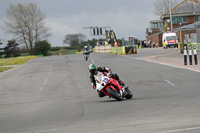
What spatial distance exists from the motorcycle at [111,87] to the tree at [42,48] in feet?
277

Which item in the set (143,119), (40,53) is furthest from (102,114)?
(40,53)

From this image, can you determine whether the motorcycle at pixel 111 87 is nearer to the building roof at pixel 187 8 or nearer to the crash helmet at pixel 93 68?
the crash helmet at pixel 93 68

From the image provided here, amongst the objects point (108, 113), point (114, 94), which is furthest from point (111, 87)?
point (108, 113)

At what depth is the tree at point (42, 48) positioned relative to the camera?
94250 mm

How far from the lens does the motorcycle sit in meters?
10.3

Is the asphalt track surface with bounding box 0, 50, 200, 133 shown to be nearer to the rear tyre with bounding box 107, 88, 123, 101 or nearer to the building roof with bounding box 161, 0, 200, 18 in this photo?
the rear tyre with bounding box 107, 88, 123, 101

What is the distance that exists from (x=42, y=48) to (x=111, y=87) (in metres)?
86.0

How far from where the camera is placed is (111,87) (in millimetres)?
10305

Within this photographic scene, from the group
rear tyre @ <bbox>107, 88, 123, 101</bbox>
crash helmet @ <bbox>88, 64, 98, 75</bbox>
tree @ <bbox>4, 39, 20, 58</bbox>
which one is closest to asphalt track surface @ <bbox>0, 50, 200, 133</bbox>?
rear tyre @ <bbox>107, 88, 123, 101</bbox>

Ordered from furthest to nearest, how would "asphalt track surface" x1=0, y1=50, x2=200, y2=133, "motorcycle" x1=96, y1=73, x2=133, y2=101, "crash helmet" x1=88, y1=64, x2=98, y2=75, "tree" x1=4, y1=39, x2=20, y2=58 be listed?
"tree" x1=4, y1=39, x2=20, y2=58 < "crash helmet" x1=88, y1=64, x2=98, y2=75 < "motorcycle" x1=96, y1=73, x2=133, y2=101 < "asphalt track surface" x1=0, y1=50, x2=200, y2=133

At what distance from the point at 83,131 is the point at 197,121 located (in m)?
2.09

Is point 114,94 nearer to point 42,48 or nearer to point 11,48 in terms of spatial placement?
point 42,48

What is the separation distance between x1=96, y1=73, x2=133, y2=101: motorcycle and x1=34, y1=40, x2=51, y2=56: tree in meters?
84.3

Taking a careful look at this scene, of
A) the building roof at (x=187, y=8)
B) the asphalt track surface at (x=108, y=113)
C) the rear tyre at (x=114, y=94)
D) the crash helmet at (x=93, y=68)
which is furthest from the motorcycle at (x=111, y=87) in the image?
the building roof at (x=187, y=8)
